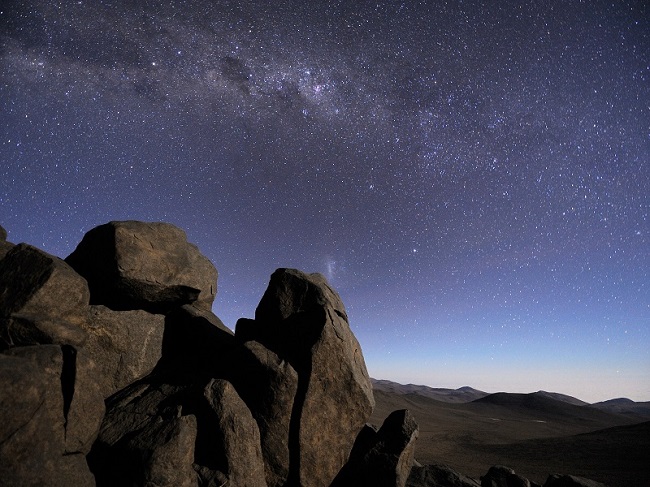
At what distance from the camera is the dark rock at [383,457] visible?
30.9ft

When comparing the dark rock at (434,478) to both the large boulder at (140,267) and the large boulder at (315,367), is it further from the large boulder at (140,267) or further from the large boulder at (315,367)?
the large boulder at (140,267)

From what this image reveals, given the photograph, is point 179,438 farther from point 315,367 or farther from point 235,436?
point 315,367

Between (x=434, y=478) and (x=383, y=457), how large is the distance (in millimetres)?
2798

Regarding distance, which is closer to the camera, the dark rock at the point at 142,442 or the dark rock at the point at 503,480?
→ the dark rock at the point at 142,442

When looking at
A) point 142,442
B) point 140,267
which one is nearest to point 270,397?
point 142,442

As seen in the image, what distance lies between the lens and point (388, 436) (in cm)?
1020

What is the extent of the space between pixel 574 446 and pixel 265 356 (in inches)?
1450

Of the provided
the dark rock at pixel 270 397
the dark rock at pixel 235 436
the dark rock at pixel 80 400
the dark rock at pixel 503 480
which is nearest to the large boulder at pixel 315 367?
the dark rock at pixel 270 397

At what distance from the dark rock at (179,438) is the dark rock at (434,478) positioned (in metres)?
5.10

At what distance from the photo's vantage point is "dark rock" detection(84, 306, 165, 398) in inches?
372

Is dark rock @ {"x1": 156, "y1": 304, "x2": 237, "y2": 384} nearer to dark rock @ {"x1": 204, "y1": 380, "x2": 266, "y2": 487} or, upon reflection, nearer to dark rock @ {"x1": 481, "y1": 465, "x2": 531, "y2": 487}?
dark rock @ {"x1": 204, "y1": 380, "x2": 266, "y2": 487}

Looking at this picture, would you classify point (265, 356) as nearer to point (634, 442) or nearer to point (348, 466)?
point (348, 466)

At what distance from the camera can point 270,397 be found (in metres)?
9.30

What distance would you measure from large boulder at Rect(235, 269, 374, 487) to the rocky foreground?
38 millimetres
